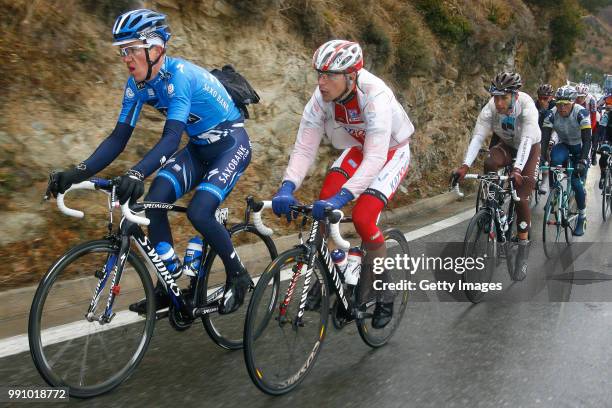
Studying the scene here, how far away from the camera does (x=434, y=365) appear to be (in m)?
4.28

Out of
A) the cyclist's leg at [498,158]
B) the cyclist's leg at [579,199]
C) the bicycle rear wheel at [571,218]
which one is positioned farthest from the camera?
the cyclist's leg at [579,199]

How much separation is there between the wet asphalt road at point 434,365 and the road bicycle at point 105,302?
19 centimetres

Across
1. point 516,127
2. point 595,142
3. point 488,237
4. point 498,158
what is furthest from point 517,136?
point 595,142

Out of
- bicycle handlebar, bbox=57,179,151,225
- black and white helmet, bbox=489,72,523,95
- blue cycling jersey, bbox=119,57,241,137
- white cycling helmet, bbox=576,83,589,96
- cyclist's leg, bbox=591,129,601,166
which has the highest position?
cyclist's leg, bbox=591,129,601,166

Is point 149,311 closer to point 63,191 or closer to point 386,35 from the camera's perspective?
point 63,191

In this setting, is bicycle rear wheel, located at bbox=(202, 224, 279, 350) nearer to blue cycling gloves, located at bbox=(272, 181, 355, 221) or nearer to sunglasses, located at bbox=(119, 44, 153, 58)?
blue cycling gloves, located at bbox=(272, 181, 355, 221)

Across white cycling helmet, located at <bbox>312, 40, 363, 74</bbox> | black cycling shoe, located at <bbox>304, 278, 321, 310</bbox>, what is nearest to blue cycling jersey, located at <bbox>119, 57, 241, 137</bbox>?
white cycling helmet, located at <bbox>312, 40, 363, 74</bbox>

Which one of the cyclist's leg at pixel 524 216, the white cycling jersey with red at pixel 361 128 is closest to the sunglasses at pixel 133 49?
the white cycling jersey with red at pixel 361 128

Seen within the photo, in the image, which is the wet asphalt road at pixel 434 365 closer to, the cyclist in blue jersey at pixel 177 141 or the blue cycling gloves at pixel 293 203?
the cyclist in blue jersey at pixel 177 141

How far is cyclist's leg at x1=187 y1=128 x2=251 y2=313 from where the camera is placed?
3.97m

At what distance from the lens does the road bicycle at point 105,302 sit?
3400mm

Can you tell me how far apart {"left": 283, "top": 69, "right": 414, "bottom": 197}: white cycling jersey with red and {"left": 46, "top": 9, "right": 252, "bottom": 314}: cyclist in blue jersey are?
45 centimetres

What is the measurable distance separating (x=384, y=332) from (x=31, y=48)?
4981 millimetres

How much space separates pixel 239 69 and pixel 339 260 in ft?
18.6
